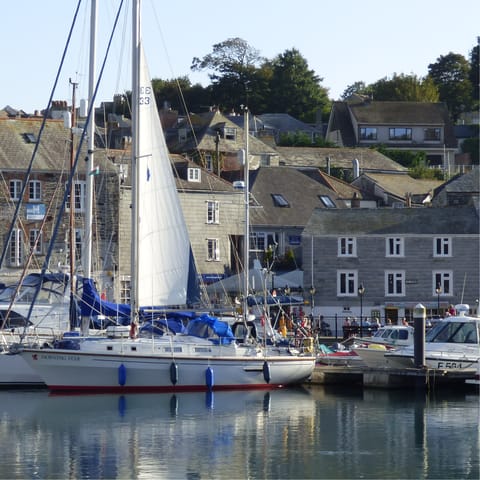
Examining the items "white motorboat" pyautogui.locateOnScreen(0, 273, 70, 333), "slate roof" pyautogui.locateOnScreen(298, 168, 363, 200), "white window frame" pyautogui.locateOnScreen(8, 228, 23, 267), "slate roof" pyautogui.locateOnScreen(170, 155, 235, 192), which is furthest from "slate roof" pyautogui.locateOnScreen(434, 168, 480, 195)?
"white motorboat" pyautogui.locateOnScreen(0, 273, 70, 333)

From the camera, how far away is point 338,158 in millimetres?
108375

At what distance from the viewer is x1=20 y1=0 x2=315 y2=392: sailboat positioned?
4538cm

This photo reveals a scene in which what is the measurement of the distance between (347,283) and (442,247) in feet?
17.2

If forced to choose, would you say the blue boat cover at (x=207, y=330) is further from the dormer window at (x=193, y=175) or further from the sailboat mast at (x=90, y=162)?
the dormer window at (x=193, y=175)

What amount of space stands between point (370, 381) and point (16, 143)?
29.9 meters

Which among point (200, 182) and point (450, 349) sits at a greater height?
point (200, 182)

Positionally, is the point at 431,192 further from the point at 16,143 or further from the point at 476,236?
the point at 16,143

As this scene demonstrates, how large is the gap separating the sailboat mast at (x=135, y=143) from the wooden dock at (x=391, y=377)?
8.26 metres

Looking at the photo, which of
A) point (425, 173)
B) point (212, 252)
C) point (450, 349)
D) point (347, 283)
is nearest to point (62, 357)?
point (450, 349)

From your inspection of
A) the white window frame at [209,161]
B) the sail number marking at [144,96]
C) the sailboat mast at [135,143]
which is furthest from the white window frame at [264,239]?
the sailboat mast at [135,143]

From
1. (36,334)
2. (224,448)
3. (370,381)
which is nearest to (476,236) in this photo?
(370,381)

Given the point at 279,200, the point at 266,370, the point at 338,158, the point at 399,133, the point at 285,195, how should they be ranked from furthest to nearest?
the point at 399,133
the point at 338,158
the point at 285,195
the point at 279,200
the point at 266,370

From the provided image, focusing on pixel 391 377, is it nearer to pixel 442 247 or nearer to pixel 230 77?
pixel 442 247

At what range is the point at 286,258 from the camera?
79.9m
